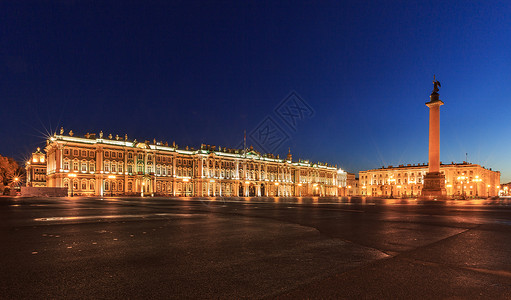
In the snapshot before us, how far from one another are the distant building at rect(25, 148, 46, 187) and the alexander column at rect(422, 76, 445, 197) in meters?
92.3

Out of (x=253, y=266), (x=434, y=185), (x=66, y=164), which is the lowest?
(x=434, y=185)

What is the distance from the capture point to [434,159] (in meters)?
44.0

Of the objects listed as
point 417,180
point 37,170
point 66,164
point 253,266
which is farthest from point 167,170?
point 417,180

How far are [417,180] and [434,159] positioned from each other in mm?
84051

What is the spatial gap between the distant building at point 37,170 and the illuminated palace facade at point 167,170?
11171mm

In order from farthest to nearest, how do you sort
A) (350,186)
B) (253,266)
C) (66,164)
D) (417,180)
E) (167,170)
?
(350,186), (417,180), (167,170), (66,164), (253,266)

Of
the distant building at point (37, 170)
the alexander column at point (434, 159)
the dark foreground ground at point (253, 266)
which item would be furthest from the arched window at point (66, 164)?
the alexander column at point (434, 159)

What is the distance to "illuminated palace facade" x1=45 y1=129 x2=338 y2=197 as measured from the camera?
69.9 m

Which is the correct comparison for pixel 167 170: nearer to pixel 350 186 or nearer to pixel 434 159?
pixel 434 159

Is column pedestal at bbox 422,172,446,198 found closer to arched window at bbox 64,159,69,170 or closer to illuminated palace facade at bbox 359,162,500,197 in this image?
illuminated palace facade at bbox 359,162,500,197

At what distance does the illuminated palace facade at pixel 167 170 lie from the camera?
6988 cm

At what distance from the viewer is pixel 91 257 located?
620cm

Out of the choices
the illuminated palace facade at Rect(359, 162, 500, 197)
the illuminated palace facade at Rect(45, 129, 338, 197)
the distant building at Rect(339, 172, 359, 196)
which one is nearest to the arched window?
the illuminated palace facade at Rect(45, 129, 338, 197)

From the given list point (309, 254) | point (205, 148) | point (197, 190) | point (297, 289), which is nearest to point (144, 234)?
point (309, 254)
